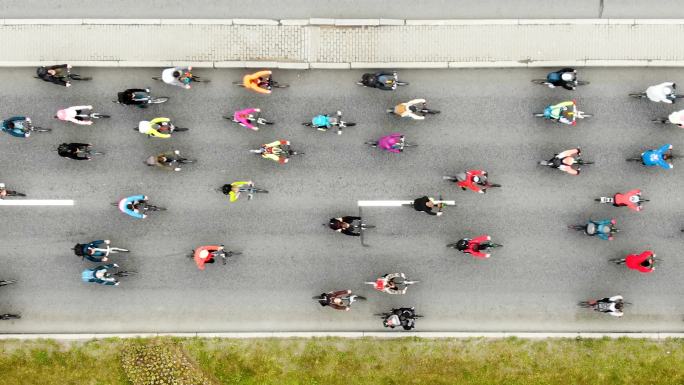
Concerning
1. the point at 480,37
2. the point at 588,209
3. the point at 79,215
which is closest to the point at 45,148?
the point at 79,215

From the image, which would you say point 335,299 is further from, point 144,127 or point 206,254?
point 144,127

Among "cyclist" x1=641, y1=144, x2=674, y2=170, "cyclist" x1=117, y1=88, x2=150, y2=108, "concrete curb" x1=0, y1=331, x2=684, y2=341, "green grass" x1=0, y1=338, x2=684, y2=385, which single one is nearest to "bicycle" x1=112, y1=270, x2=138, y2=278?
"concrete curb" x1=0, y1=331, x2=684, y2=341

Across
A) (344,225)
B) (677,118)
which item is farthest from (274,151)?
(677,118)

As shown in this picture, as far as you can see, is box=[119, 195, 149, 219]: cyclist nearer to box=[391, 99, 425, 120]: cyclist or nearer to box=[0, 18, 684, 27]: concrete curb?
box=[0, 18, 684, 27]: concrete curb

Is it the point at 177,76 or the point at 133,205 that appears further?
the point at 133,205

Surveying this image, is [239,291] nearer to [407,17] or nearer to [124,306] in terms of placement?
[124,306]

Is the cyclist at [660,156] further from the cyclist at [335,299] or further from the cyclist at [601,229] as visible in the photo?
the cyclist at [335,299]

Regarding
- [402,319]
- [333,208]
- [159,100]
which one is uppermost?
[159,100]
